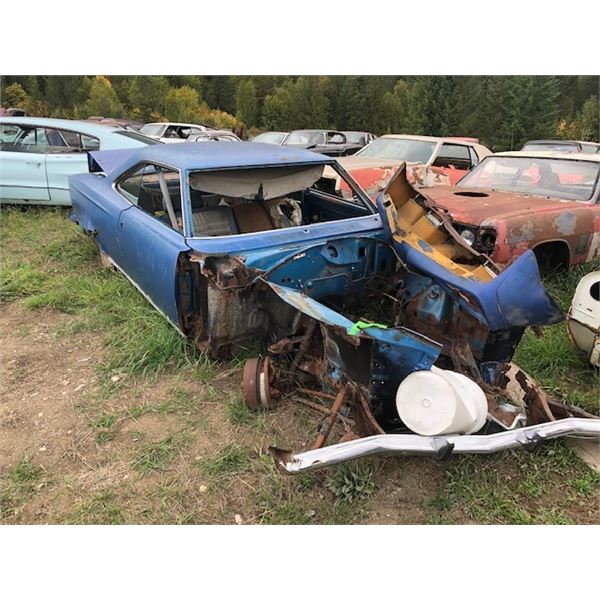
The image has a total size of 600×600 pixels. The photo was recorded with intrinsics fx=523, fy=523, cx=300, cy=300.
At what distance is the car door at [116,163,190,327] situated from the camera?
354cm

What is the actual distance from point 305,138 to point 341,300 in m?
11.5

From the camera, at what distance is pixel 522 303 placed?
9.61 feet

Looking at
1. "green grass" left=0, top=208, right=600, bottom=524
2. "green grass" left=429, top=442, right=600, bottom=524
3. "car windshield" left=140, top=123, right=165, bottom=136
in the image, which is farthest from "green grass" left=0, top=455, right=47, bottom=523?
"car windshield" left=140, top=123, right=165, bottom=136

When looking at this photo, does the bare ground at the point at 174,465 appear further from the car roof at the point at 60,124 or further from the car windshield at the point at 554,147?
the car windshield at the point at 554,147

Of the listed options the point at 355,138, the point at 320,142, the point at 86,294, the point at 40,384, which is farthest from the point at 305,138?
the point at 40,384

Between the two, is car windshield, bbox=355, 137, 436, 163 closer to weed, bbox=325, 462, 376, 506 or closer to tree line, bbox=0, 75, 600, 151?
weed, bbox=325, 462, 376, 506

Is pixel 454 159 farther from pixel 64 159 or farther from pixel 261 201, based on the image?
pixel 64 159

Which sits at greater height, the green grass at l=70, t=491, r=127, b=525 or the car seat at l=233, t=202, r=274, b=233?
the car seat at l=233, t=202, r=274, b=233

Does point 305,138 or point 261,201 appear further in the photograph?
point 305,138

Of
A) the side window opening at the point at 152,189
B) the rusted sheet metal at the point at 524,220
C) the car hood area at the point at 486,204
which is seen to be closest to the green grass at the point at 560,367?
the rusted sheet metal at the point at 524,220

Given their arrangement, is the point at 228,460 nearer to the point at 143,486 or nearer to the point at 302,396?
the point at 143,486

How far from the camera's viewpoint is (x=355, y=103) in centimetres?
3020

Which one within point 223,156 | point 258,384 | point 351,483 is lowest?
point 351,483

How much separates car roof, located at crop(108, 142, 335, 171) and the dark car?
32.4 feet
